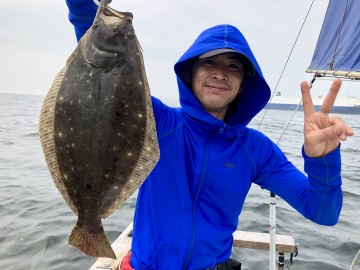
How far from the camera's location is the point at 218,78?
8.00 feet

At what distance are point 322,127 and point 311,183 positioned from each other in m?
0.46

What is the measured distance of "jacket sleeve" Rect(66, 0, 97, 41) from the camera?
2119 millimetres

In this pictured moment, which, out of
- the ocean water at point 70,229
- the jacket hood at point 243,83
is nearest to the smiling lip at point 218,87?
the jacket hood at point 243,83

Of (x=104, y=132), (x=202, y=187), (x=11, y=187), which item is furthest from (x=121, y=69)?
(x=11, y=187)

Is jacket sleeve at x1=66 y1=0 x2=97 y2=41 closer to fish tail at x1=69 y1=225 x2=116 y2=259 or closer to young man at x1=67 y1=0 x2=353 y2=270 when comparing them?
young man at x1=67 y1=0 x2=353 y2=270

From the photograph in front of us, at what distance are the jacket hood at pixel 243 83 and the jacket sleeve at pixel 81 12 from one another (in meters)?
0.73

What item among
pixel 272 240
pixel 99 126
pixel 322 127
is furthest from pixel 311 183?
pixel 99 126

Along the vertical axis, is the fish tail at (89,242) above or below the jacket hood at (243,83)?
below

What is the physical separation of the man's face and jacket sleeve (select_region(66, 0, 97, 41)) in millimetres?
850

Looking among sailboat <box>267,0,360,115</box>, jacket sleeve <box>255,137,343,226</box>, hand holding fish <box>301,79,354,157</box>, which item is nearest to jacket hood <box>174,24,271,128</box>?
jacket sleeve <box>255,137,343,226</box>

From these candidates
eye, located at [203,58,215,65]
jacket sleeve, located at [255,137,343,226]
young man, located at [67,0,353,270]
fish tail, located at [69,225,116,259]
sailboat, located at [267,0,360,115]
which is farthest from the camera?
sailboat, located at [267,0,360,115]

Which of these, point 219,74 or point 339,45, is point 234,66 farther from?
point 339,45

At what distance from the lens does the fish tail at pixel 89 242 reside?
1902 mm

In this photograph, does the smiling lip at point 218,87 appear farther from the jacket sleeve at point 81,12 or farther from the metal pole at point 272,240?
the metal pole at point 272,240
